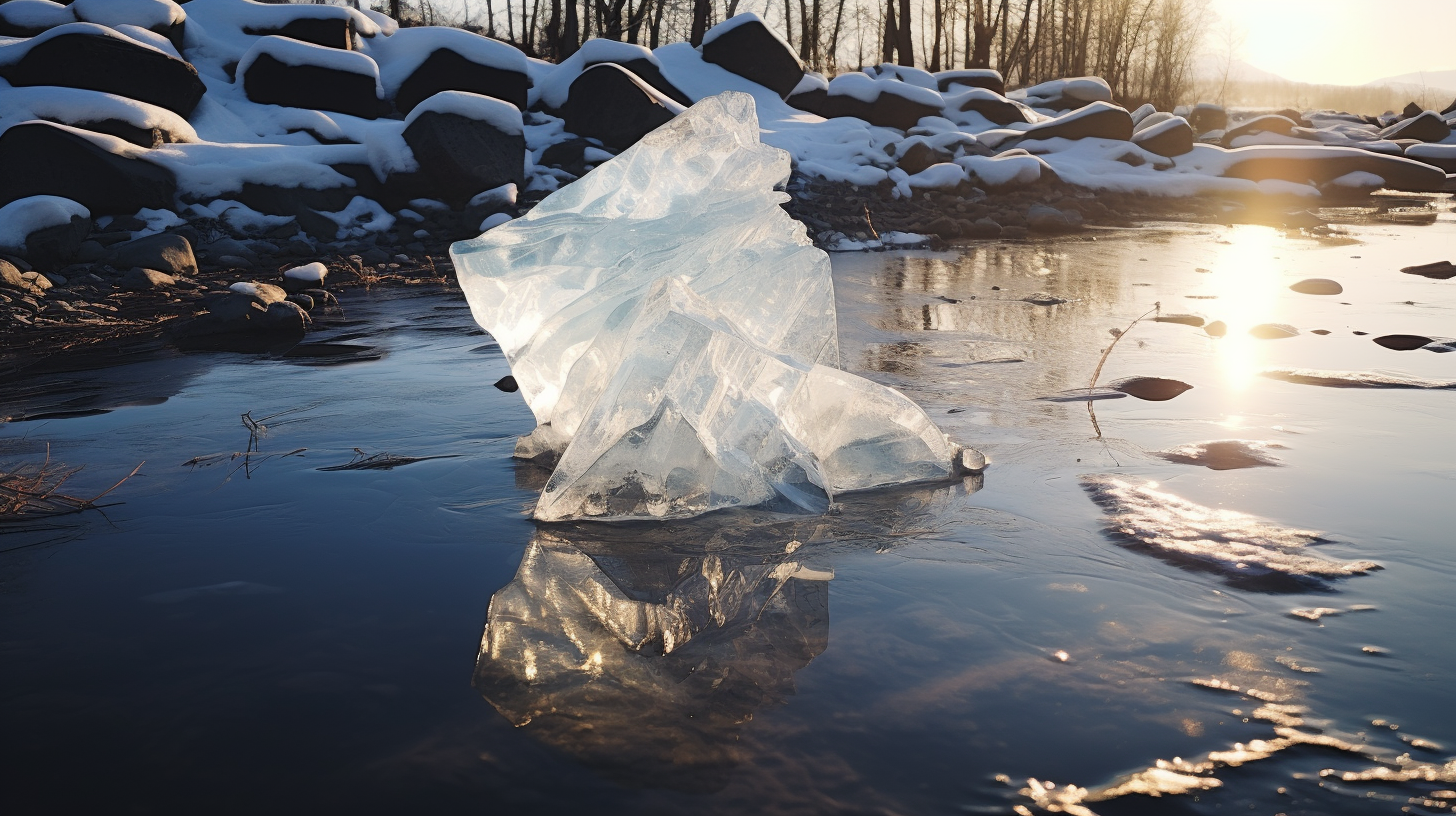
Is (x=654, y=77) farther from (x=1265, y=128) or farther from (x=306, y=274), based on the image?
(x=1265, y=128)

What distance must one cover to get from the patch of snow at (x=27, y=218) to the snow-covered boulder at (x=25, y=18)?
755 cm

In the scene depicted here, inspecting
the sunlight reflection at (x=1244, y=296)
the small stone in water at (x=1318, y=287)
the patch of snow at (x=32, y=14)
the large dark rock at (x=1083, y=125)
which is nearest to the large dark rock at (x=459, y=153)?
the patch of snow at (x=32, y=14)

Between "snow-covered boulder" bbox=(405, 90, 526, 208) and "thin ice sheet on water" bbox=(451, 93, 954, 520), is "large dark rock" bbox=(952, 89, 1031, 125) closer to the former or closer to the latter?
"snow-covered boulder" bbox=(405, 90, 526, 208)

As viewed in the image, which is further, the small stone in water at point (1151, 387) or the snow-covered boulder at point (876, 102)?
the snow-covered boulder at point (876, 102)

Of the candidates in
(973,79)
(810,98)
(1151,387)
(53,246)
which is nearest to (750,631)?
(1151,387)

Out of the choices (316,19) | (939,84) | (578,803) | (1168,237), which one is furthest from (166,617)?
(939,84)

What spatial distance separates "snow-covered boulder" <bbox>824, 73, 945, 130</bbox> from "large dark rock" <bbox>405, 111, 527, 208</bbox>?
9267 mm

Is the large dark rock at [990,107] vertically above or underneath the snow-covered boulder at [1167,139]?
above

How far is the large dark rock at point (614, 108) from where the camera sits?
46.5ft

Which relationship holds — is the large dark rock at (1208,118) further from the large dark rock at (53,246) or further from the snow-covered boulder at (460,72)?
the large dark rock at (53,246)

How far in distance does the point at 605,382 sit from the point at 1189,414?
2326 mm

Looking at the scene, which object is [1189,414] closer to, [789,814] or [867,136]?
[789,814]

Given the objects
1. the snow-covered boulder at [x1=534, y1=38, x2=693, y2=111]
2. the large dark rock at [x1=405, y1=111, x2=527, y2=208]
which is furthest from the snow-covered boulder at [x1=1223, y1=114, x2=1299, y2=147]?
the large dark rock at [x1=405, y1=111, x2=527, y2=208]

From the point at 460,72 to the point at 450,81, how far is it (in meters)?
0.21
